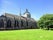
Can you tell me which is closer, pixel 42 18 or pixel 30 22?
pixel 42 18

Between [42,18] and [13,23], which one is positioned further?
[13,23]

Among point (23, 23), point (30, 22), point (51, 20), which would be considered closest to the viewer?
point (51, 20)

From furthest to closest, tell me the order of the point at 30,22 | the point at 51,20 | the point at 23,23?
1. the point at 30,22
2. the point at 23,23
3. the point at 51,20

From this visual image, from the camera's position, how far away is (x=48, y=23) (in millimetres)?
59781

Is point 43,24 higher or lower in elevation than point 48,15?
lower

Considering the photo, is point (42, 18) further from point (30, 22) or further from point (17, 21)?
point (30, 22)

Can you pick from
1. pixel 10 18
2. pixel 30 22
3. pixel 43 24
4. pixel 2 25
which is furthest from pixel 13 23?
pixel 43 24

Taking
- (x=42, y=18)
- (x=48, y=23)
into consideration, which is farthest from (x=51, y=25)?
(x=42, y=18)

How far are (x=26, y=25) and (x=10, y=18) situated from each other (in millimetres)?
15312

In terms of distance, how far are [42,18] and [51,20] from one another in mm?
4572

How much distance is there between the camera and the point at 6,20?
245 ft

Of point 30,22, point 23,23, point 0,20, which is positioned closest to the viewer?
point 0,20

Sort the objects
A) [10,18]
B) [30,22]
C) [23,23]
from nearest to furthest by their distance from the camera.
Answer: [10,18] < [23,23] < [30,22]

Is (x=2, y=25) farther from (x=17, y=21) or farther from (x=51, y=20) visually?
(x=51, y=20)
